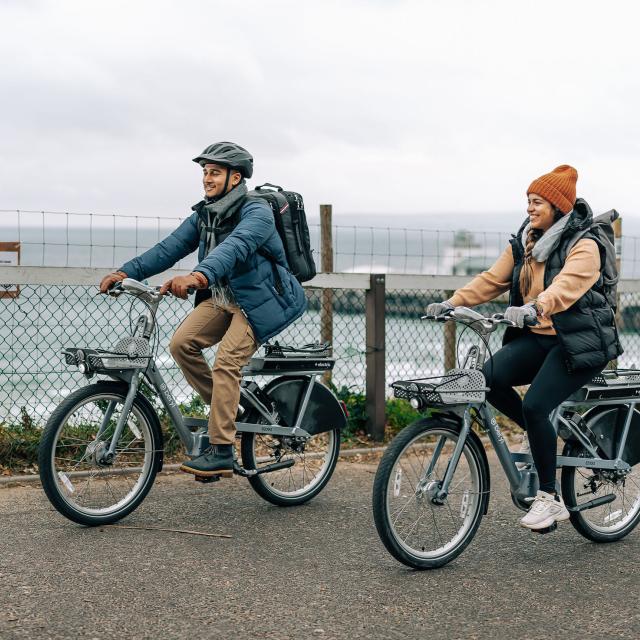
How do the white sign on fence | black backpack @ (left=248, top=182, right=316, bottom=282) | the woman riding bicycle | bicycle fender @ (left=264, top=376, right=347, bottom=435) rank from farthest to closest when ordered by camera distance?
the white sign on fence < bicycle fender @ (left=264, top=376, right=347, bottom=435) < black backpack @ (left=248, top=182, right=316, bottom=282) < the woman riding bicycle

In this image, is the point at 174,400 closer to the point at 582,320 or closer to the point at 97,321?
the point at 97,321

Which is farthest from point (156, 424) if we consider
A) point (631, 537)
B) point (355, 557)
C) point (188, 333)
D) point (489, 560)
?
point (631, 537)

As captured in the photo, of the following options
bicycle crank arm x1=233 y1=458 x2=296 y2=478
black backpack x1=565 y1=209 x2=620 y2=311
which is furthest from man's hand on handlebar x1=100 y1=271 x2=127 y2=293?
black backpack x1=565 y1=209 x2=620 y2=311

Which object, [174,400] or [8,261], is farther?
[8,261]

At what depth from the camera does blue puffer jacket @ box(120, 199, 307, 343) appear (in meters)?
5.26

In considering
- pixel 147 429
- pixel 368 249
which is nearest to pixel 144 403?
pixel 147 429

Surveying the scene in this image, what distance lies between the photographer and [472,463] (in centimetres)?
480

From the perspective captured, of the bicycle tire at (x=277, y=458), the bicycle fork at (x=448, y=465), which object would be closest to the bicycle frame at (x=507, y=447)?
the bicycle fork at (x=448, y=465)

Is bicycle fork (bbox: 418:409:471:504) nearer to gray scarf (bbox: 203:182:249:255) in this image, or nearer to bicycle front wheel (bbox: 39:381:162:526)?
bicycle front wheel (bbox: 39:381:162:526)

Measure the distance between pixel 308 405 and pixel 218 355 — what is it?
80 cm

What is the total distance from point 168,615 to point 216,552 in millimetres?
912

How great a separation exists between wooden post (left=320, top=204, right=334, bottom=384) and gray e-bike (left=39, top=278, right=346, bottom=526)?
155cm

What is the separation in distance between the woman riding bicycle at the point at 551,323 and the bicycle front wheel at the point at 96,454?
5.67 feet

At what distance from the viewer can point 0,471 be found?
639 centimetres
